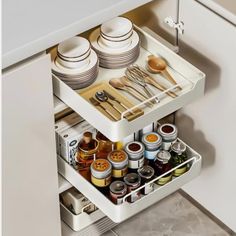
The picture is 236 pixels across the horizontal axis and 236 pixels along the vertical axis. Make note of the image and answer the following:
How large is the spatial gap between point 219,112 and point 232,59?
8.3 inches

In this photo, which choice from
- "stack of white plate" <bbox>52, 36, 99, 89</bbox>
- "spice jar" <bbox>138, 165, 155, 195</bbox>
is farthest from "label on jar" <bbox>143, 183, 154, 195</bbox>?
"stack of white plate" <bbox>52, 36, 99, 89</bbox>

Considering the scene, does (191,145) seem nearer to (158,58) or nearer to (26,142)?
(158,58)

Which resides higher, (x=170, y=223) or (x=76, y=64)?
(x=76, y=64)

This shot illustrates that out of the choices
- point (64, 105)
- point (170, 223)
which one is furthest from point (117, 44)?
point (170, 223)

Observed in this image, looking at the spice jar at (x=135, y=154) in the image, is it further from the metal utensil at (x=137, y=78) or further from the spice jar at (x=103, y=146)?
the metal utensil at (x=137, y=78)

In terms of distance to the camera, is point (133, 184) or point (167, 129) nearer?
point (133, 184)

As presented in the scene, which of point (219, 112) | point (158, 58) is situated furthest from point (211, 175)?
point (158, 58)

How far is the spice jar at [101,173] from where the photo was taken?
7.70ft

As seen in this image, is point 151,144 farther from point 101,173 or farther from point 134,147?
point 101,173

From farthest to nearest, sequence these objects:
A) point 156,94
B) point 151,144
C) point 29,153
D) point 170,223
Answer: point 170,223 → point 151,144 → point 156,94 → point 29,153

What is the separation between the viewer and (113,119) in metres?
2.22

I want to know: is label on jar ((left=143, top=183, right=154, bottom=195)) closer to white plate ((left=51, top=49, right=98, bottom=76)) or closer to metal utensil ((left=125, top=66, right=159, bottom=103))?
metal utensil ((left=125, top=66, right=159, bottom=103))

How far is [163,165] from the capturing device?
244cm

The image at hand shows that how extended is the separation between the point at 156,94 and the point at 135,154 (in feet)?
0.64
